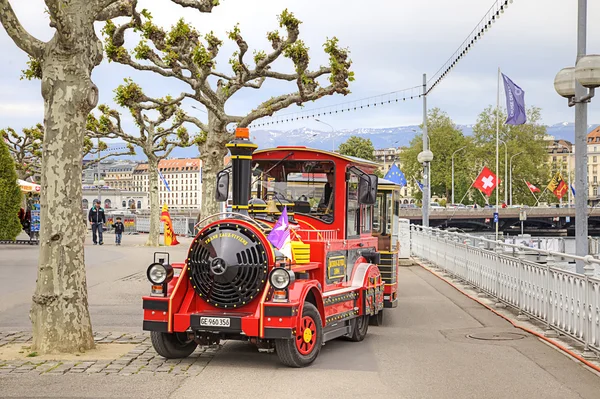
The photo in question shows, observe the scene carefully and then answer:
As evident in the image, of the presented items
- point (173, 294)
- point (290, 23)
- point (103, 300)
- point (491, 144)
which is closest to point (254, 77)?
point (290, 23)

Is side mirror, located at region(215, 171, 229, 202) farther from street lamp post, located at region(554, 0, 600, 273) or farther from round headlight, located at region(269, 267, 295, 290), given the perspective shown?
street lamp post, located at region(554, 0, 600, 273)

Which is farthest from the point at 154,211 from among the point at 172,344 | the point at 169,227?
the point at 172,344

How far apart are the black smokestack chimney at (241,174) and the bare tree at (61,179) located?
2018 mm

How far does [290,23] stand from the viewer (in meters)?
24.5

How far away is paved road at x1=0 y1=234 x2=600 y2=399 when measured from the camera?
8.36 meters

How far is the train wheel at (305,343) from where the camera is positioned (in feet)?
31.5

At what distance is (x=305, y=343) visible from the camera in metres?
9.92

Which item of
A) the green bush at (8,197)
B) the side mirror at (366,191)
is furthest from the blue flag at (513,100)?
the side mirror at (366,191)

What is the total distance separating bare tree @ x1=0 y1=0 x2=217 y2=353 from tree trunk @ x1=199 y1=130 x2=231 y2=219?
16.9 m

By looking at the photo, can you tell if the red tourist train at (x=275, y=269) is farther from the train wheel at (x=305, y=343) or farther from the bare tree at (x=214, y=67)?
the bare tree at (x=214, y=67)

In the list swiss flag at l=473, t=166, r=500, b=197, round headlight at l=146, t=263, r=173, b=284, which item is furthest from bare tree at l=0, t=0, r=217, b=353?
swiss flag at l=473, t=166, r=500, b=197

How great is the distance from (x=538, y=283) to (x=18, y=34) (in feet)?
28.2

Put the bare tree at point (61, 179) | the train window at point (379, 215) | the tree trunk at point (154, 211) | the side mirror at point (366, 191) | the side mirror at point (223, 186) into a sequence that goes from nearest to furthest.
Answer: the bare tree at point (61, 179), the side mirror at point (223, 186), the side mirror at point (366, 191), the train window at point (379, 215), the tree trunk at point (154, 211)

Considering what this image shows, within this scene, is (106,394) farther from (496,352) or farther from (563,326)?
(563,326)
